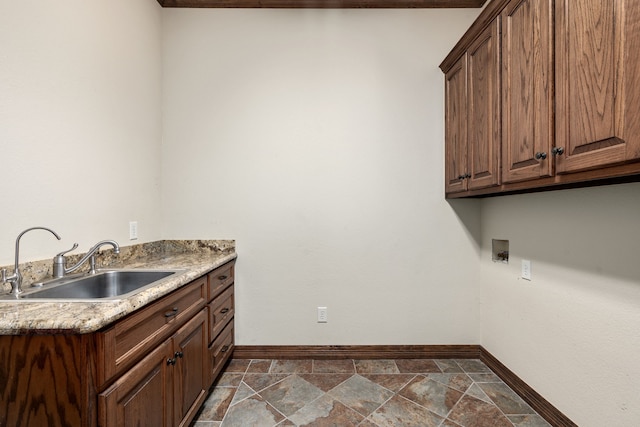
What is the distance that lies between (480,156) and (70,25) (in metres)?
2.47

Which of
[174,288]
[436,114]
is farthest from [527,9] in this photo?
[174,288]

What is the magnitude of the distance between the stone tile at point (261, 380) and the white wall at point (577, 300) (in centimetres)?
165

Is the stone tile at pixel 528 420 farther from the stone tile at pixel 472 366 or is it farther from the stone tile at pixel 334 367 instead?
the stone tile at pixel 334 367

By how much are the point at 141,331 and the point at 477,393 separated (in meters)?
2.06

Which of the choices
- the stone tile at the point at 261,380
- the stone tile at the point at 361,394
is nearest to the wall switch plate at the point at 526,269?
the stone tile at the point at 361,394

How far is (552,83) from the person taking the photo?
1302mm

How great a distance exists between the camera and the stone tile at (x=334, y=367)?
2.23 meters

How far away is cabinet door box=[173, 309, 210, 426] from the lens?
1.42 metres

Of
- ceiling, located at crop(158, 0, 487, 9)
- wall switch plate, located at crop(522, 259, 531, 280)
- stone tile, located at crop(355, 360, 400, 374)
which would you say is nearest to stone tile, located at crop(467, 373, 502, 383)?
stone tile, located at crop(355, 360, 400, 374)

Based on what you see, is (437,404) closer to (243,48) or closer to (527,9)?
(527,9)

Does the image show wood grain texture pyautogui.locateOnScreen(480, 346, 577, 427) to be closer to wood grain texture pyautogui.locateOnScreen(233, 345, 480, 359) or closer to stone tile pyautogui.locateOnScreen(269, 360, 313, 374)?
wood grain texture pyautogui.locateOnScreen(233, 345, 480, 359)

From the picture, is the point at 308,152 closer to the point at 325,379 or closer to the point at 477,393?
the point at 325,379

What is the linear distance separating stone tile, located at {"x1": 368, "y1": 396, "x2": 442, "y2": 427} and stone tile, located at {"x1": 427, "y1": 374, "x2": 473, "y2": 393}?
0.37 m

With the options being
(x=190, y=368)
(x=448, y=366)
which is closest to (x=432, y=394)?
(x=448, y=366)
